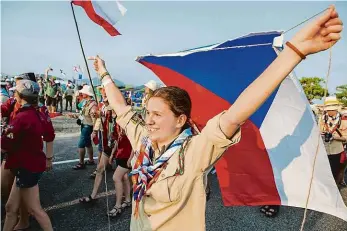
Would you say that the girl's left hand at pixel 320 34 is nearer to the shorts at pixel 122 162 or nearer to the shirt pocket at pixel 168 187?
the shirt pocket at pixel 168 187

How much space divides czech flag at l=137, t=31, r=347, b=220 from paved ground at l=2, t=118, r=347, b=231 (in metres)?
1.76

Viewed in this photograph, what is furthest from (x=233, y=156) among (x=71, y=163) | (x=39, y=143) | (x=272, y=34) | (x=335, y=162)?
(x=71, y=163)

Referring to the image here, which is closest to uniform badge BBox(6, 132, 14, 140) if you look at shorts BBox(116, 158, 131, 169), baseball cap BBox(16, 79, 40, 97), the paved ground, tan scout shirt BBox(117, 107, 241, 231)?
baseball cap BBox(16, 79, 40, 97)

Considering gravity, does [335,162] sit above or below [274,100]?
below

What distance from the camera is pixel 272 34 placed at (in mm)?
2381

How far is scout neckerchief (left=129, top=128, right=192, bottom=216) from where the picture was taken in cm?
161

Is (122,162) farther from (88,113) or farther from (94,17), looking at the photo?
(94,17)

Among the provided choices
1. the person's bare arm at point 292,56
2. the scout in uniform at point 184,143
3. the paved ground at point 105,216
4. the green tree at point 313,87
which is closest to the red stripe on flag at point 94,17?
the scout in uniform at point 184,143

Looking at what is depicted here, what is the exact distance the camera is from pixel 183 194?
1511 millimetres

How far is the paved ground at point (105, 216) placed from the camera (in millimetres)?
4062

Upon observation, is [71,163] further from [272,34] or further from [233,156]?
[272,34]

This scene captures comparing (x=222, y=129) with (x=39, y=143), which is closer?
(x=222, y=129)

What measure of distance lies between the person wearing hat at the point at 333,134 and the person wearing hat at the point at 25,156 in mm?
5369

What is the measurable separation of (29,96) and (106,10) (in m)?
1.38
